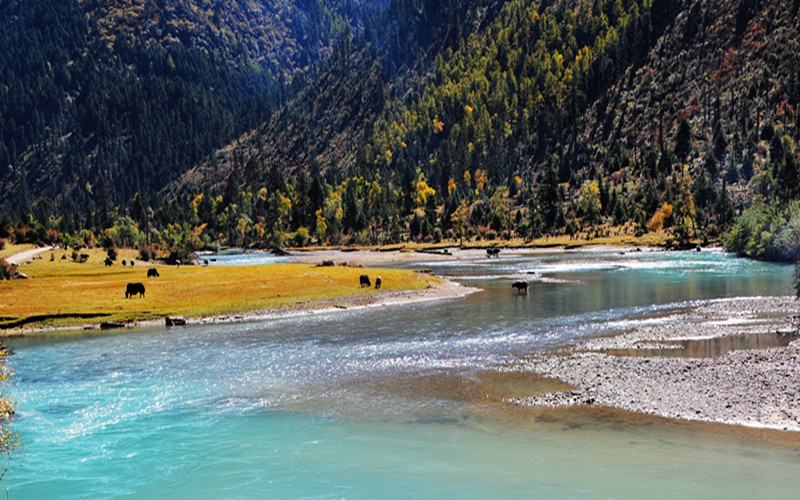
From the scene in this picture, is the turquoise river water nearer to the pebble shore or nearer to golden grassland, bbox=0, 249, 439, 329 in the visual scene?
the pebble shore

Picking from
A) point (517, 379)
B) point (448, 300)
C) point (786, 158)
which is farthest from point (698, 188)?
point (517, 379)

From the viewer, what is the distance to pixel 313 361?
38375 millimetres

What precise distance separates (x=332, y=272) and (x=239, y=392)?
206ft

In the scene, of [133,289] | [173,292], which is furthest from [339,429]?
[173,292]

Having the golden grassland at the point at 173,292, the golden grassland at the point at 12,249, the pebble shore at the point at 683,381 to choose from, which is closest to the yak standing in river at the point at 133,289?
the golden grassland at the point at 173,292

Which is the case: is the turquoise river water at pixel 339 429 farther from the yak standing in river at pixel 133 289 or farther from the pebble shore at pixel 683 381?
the yak standing in river at pixel 133 289

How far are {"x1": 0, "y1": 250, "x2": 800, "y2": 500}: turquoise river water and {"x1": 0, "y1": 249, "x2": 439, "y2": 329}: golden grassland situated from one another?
8.86 m

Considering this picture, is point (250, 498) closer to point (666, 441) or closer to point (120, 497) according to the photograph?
point (120, 497)

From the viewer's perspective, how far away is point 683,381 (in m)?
30.0

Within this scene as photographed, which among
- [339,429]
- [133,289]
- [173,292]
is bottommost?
[339,429]

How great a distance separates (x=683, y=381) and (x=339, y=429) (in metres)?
15.8

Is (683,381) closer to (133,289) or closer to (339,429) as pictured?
(339,429)

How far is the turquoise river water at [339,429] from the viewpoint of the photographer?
68.5 ft

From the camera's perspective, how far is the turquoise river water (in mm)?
20870
